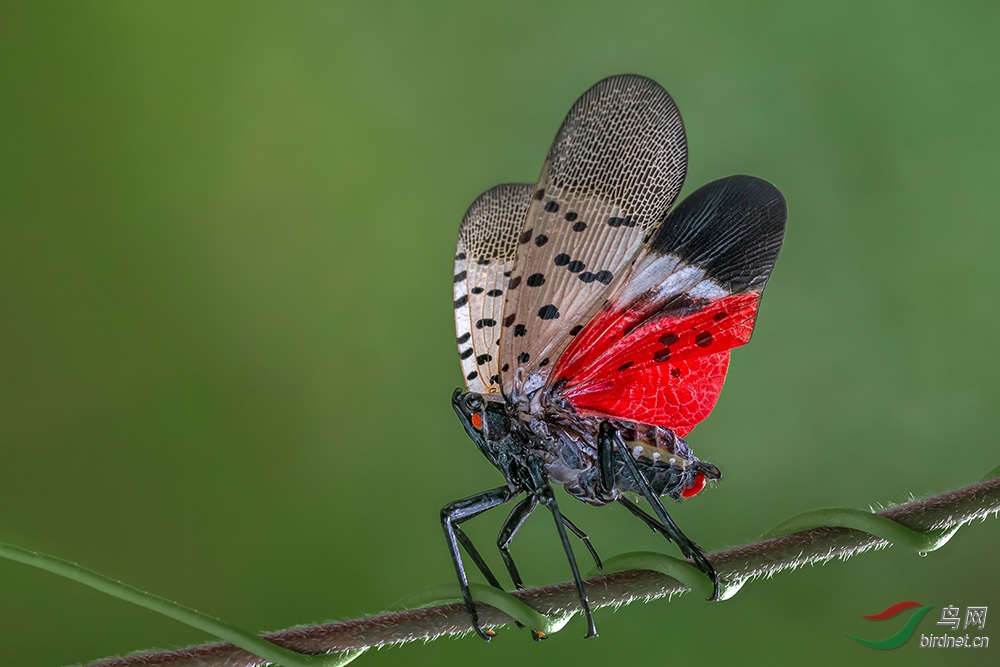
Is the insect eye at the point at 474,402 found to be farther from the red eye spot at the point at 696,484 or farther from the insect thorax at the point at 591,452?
the red eye spot at the point at 696,484

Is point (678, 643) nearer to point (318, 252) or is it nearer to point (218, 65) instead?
point (318, 252)

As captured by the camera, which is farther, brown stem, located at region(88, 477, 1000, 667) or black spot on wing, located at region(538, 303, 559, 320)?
black spot on wing, located at region(538, 303, 559, 320)

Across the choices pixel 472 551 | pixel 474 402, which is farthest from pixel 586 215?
pixel 472 551

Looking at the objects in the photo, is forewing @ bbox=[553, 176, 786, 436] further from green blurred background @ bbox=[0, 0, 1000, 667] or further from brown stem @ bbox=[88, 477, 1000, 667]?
green blurred background @ bbox=[0, 0, 1000, 667]

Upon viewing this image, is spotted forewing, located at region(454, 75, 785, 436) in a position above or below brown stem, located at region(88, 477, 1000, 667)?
above

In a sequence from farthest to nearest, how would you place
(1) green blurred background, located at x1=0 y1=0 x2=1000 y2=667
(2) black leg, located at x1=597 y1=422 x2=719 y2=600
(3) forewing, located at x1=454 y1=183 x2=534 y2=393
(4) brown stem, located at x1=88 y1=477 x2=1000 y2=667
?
(1) green blurred background, located at x1=0 y1=0 x2=1000 y2=667, (3) forewing, located at x1=454 y1=183 x2=534 y2=393, (2) black leg, located at x1=597 y1=422 x2=719 y2=600, (4) brown stem, located at x1=88 y1=477 x2=1000 y2=667

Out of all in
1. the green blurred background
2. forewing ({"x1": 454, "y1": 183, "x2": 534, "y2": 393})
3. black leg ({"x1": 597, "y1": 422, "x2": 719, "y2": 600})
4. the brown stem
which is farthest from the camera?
the green blurred background

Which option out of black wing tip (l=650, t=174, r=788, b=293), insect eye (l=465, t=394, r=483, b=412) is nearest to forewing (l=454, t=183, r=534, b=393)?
insect eye (l=465, t=394, r=483, b=412)
